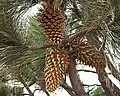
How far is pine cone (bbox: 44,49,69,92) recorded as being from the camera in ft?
2.89

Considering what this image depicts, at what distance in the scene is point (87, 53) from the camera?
94 cm

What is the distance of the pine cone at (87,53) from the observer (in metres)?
0.93

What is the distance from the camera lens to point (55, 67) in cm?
88

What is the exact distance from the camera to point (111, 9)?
0.85 metres

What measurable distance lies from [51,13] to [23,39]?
0.14 metres

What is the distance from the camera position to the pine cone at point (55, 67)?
88 cm

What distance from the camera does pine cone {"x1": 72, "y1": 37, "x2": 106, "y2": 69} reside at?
935 mm

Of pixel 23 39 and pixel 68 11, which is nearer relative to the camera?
pixel 23 39

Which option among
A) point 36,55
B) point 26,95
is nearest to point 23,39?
point 36,55

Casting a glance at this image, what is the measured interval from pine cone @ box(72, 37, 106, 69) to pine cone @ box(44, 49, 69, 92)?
0.05m

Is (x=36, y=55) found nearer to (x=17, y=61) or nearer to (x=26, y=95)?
(x=17, y=61)

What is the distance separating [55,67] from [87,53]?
4.3 inches

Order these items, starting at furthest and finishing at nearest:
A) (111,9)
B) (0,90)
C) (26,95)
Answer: (26,95) → (0,90) → (111,9)

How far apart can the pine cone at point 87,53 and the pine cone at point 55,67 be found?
0.05 m
